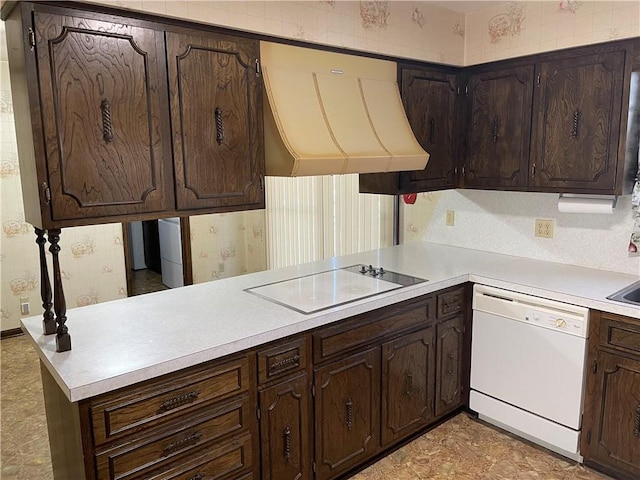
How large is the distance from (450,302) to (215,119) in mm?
1671

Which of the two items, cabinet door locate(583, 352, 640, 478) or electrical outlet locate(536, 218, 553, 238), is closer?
cabinet door locate(583, 352, 640, 478)

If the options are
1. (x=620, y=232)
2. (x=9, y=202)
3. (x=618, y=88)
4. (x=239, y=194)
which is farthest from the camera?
(x=9, y=202)

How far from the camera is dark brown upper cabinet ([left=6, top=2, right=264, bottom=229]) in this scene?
1.63 metres

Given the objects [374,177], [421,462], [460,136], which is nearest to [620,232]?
[460,136]

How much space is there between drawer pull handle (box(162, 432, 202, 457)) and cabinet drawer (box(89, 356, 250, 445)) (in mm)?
107

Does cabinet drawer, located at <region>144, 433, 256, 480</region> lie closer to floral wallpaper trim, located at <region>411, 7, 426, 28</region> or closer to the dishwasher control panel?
the dishwasher control panel

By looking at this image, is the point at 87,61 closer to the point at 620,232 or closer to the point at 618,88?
the point at 618,88

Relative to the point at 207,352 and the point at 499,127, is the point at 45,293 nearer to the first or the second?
the point at 207,352

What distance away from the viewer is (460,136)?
314cm

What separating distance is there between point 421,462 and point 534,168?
179 cm

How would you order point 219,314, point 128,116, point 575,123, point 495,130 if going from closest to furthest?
point 128,116 → point 219,314 → point 575,123 → point 495,130

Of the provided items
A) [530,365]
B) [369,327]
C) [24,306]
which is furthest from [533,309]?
[24,306]

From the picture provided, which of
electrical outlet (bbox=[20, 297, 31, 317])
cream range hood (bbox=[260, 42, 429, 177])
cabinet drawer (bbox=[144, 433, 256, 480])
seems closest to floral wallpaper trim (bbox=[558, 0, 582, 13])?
cream range hood (bbox=[260, 42, 429, 177])

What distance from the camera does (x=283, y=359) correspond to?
203 centimetres
